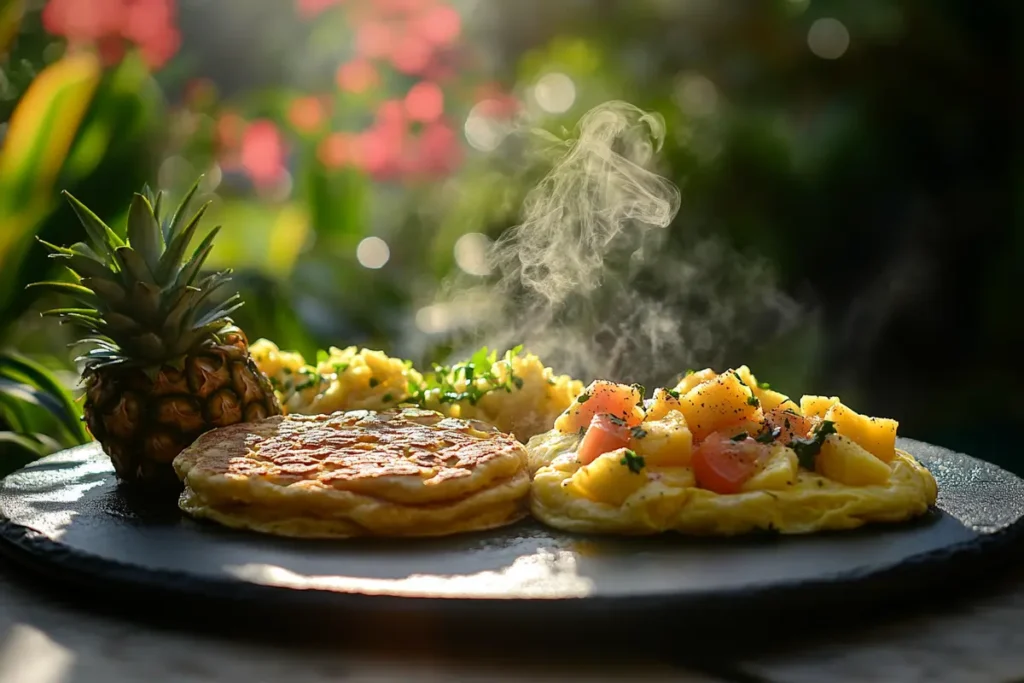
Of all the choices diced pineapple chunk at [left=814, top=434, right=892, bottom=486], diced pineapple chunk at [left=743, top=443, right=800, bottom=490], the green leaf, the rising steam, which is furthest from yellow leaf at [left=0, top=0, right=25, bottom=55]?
diced pineapple chunk at [left=814, top=434, right=892, bottom=486]

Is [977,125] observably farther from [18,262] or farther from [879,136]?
[18,262]

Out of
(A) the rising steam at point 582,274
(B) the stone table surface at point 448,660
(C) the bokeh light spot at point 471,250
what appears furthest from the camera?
(C) the bokeh light spot at point 471,250

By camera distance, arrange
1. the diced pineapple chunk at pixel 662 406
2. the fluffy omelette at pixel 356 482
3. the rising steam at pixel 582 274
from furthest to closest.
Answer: the rising steam at pixel 582 274
the diced pineapple chunk at pixel 662 406
the fluffy omelette at pixel 356 482

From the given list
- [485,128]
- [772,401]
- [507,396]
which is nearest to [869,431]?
[772,401]

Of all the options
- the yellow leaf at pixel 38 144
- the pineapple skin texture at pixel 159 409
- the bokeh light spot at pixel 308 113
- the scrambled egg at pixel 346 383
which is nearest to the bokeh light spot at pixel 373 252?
the bokeh light spot at pixel 308 113

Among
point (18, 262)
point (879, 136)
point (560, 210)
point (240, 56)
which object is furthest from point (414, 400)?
point (240, 56)

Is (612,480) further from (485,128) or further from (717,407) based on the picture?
(485,128)

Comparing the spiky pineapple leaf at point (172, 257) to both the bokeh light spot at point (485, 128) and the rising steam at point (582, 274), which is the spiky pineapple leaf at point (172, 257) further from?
the bokeh light spot at point (485, 128)
